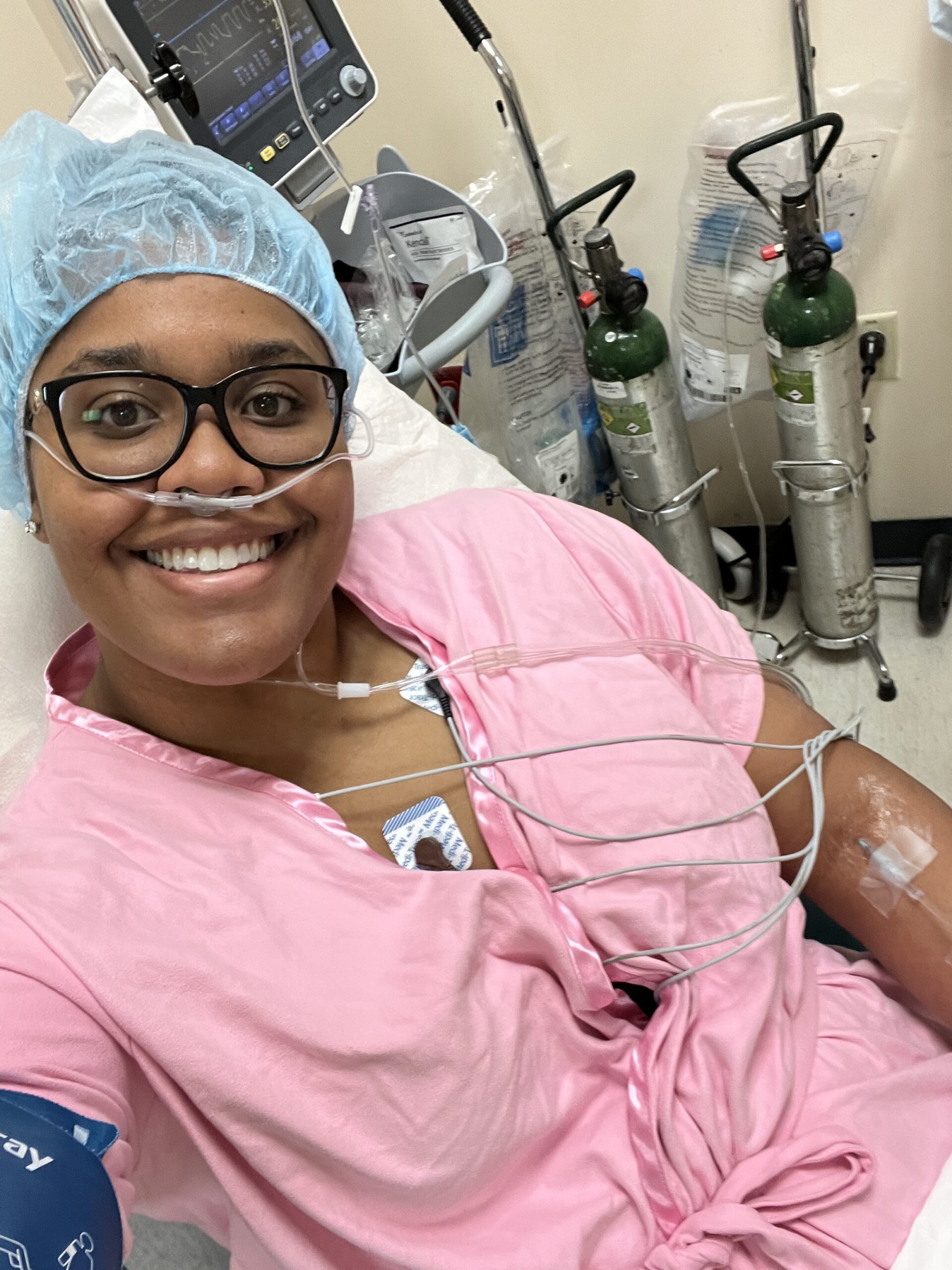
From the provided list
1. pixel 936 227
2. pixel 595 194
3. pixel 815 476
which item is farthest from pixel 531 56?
pixel 815 476

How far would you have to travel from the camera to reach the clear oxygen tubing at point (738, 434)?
1898 millimetres

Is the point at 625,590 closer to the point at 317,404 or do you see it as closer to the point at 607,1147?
the point at 317,404

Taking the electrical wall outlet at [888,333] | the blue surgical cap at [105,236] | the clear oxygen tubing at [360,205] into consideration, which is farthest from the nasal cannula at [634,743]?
the electrical wall outlet at [888,333]

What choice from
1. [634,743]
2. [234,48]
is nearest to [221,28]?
[234,48]

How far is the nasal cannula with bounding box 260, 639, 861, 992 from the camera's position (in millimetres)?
993

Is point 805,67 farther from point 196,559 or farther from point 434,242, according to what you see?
point 196,559

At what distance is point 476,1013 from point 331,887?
18cm

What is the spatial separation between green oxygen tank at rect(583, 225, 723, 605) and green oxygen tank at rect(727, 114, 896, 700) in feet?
0.64

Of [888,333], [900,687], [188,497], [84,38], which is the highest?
[84,38]

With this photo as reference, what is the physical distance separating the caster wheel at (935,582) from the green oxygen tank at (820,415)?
13 cm

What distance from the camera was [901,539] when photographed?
92.3 inches

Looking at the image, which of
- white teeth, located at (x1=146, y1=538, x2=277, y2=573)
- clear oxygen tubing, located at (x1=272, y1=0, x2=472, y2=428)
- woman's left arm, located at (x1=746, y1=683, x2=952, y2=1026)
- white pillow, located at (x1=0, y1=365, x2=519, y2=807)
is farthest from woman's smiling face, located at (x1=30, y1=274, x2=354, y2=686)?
clear oxygen tubing, located at (x1=272, y1=0, x2=472, y2=428)

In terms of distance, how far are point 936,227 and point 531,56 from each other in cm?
90

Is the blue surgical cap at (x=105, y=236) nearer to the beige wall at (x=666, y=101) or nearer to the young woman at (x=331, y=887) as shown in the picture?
the young woman at (x=331, y=887)
